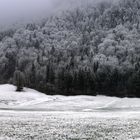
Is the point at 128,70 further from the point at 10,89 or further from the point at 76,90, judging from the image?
the point at 10,89

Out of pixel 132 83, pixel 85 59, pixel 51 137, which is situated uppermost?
pixel 85 59

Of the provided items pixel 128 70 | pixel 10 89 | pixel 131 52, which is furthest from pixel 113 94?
pixel 131 52

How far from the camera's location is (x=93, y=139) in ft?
86.4

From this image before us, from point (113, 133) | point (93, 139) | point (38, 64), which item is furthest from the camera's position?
point (38, 64)

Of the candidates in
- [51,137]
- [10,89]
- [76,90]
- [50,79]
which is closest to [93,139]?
[51,137]

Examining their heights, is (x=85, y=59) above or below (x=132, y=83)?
above

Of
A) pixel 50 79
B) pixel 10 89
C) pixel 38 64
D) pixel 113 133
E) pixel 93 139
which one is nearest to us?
pixel 93 139

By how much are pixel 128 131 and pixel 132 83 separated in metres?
84.5

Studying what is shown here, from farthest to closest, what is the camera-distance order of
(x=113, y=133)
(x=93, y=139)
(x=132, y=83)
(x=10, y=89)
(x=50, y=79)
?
(x=50, y=79)
(x=132, y=83)
(x=10, y=89)
(x=113, y=133)
(x=93, y=139)

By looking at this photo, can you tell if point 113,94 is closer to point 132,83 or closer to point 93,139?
point 132,83

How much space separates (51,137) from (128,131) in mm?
7395

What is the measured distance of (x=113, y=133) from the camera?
29297mm

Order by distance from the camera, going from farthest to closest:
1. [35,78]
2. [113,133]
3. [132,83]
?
[35,78]
[132,83]
[113,133]

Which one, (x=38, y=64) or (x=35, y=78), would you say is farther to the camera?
(x=38, y=64)
